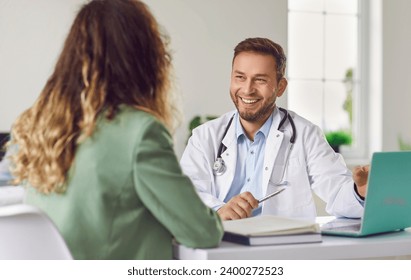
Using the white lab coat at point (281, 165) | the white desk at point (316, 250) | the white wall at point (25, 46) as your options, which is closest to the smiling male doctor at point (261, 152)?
the white lab coat at point (281, 165)

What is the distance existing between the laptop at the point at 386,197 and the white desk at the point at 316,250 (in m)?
0.04

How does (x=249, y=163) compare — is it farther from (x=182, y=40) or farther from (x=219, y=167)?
(x=182, y=40)

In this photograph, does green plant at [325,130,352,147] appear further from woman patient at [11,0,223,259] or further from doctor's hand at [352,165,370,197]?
woman patient at [11,0,223,259]

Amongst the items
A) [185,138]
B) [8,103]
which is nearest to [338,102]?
[185,138]

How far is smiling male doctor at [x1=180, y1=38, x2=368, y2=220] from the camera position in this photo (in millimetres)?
2471

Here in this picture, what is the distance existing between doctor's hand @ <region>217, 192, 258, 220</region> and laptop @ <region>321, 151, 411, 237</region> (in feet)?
0.71

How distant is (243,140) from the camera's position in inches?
101

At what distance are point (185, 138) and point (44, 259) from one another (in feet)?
11.6

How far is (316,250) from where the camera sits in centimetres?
150

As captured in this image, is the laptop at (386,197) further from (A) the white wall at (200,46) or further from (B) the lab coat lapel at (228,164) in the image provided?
(A) the white wall at (200,46)

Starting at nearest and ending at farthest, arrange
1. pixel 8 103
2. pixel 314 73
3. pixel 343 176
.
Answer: pixel 343 176, pixel 8 103, pixel 314 73

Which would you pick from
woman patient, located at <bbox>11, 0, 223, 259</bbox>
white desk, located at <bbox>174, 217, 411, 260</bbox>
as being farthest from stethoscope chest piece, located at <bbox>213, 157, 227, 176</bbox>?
woman patient, located at <bbox>11, 0, 223, 259</bbox>

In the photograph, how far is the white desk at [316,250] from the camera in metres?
1.41
